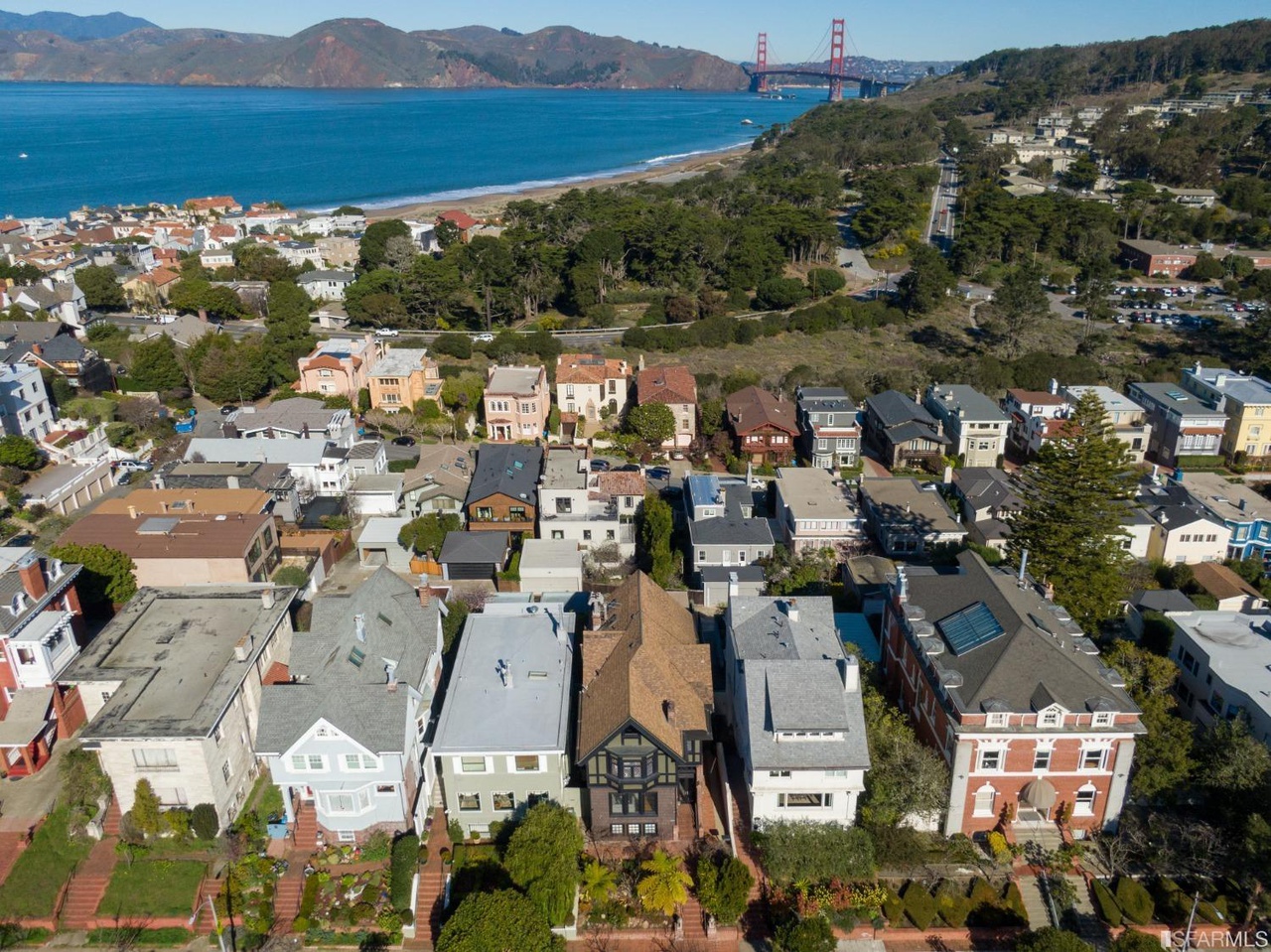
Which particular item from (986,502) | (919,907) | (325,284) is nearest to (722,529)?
(986,502)

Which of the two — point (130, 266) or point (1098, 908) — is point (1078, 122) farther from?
point (1098, 908)

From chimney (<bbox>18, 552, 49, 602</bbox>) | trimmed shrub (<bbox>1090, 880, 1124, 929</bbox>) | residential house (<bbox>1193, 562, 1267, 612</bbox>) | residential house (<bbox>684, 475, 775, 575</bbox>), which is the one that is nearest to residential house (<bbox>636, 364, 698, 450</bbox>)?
residential house (<bbox>684, 475, 775, 575</bbox>)

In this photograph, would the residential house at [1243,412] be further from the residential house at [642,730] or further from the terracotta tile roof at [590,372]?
the residential house at [642,730]

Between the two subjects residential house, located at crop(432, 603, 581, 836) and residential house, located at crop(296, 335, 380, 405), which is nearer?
residential house, located at crop(432, 603, 581, 836)

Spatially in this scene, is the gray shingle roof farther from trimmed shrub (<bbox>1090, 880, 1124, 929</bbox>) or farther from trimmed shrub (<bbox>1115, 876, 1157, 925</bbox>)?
trimmed shrub (<bbox>1115, 876, 1157, 925</bbox>)

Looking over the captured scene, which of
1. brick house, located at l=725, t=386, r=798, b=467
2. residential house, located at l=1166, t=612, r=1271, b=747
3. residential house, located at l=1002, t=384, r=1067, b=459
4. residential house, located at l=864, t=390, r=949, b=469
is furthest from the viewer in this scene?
residential house, located at l=1002, t=384, r=1067, b=459

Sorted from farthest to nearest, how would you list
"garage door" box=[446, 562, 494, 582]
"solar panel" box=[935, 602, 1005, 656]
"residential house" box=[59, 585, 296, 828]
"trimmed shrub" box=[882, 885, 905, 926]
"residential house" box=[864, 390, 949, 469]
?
"residential house" box=[864, 390, 949, 469]
"garage door" box=[446, 562, 494, 582]
"solar panel" box=[935, 602, 1005, 656]
"residential house" box=[59, 585, 296, 828]
"trimmed shrub" box=[882, 885, 905, 926]

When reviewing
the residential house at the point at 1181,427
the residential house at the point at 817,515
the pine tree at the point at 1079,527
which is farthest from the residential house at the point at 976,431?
the pine tree at the point at 1079,527

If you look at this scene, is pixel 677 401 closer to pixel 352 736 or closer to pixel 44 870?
pixel 352 736
